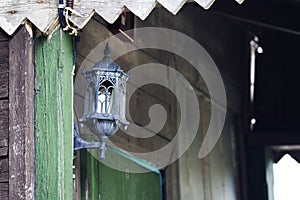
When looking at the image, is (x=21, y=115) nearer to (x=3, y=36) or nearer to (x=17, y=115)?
(x=17, y=115)

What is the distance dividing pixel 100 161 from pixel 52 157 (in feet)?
2.80

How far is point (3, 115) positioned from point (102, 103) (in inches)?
14.9

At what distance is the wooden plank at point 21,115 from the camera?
297 cm

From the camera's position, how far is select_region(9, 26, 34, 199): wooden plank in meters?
2.97

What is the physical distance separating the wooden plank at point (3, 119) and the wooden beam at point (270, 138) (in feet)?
11.6

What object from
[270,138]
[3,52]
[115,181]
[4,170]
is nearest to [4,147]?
[4,170]

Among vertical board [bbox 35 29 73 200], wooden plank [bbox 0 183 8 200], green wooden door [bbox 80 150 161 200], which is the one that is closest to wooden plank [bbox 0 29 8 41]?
vertical board [bbox 35 29 73 200]

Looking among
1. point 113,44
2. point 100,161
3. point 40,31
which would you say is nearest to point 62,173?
point 40,31

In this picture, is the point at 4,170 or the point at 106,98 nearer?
the point at 4,170

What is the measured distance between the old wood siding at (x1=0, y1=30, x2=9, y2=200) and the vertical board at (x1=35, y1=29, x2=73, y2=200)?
0.34ft

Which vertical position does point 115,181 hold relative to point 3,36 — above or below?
below

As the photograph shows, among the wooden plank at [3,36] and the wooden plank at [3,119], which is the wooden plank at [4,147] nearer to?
the wooden plank at [3,119]

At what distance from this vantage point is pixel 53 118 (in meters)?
3.06

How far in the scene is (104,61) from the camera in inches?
131
